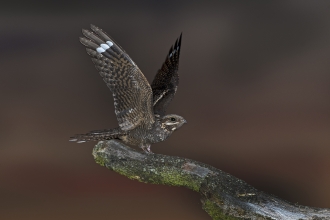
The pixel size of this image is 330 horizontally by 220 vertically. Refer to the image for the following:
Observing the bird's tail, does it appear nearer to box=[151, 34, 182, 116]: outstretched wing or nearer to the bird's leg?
the bird's leg

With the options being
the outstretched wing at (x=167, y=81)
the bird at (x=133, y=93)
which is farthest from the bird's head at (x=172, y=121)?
the outstretched wing at (x=167, y=81)

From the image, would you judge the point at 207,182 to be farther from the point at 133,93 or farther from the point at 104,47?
the point at 104,47

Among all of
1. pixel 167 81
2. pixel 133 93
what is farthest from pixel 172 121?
pixel 167 81

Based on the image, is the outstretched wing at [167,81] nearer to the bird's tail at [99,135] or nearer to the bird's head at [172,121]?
the bird's head at [172,121]

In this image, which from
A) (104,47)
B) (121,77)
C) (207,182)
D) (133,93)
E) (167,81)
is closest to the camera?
(104,47)

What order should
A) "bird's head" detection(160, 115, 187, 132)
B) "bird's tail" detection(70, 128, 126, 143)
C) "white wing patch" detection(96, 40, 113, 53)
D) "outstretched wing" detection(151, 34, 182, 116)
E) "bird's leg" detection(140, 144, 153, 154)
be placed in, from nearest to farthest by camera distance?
"white wing patch" detection(96, 40, 113, 53)
"bird's tail" detection(70, 128, 126, 143)
"bird's head" detection(160, 115, 187, 132)
"bird's leg" detection(140, 144, 153, 154)
"outstretched wing" detection(151, 34, 182, 116)

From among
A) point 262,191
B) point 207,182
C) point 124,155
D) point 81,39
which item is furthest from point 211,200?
point 81,39

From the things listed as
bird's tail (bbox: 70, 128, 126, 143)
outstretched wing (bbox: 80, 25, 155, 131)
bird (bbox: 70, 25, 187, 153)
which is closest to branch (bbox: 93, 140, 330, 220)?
bird (bbox: 70, 25, 187, 153)
